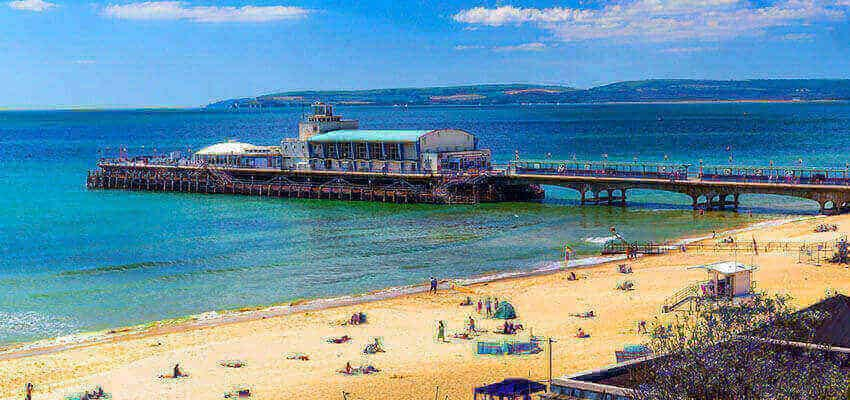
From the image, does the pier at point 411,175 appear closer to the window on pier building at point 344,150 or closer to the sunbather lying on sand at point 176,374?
the window on pier building at point 344,150

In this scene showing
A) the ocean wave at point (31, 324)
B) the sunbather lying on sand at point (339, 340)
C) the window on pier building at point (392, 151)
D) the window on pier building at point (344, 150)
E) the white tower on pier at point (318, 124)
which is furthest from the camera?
the white tower on pier at point (318, 124)

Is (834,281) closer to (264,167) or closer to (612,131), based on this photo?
(264,167)

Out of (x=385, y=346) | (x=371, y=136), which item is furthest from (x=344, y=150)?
(x=385, y=346)

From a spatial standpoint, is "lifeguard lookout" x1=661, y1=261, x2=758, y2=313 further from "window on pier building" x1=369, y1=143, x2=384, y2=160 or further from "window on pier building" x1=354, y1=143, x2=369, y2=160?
"window on pier building" x1=354, y1=143, x2=369, y2=160

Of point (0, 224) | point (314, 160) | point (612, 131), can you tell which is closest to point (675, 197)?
point (314, 160)

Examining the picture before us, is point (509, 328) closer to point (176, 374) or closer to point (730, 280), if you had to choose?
point (730, 280)

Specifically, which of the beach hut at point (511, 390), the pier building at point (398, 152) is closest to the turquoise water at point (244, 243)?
the pier building at point (398, 152)


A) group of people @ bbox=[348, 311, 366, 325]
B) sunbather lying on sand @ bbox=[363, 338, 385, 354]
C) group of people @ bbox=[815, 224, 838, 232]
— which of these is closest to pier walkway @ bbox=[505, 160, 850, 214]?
group of people @ bbox=[815, 224, 838, 232]
